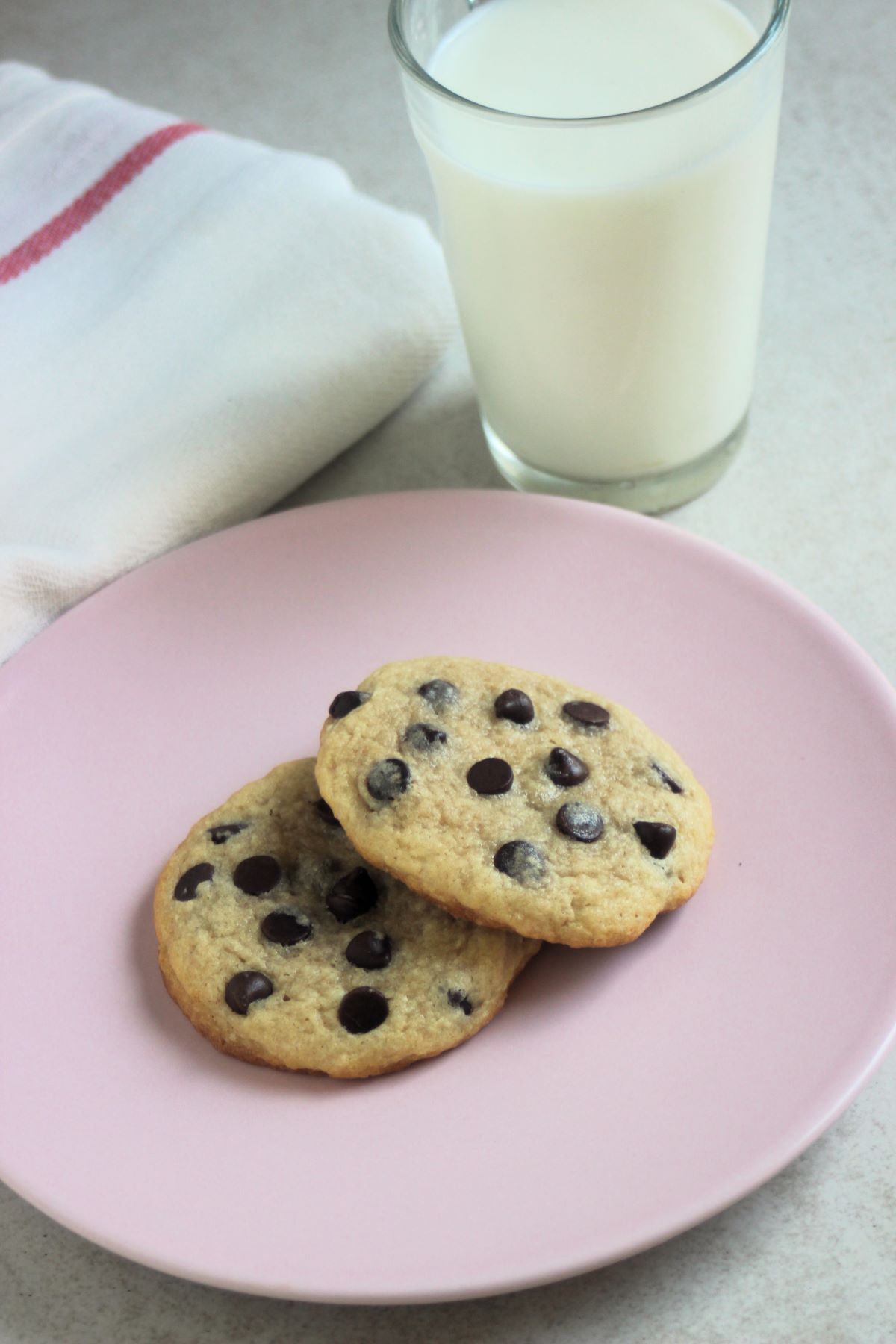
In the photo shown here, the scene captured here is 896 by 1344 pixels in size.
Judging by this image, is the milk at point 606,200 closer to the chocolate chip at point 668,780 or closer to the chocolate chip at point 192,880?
the chocolate chip at point 668,780

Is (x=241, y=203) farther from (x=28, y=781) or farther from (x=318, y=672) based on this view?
(x=28, y=781)

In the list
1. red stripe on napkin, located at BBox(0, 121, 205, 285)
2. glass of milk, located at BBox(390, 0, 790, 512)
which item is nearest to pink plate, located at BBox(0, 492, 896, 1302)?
glass of milk, located at BBox(390, 0, 790, 512)

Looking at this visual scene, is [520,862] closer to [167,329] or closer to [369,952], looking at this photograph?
[369,952]

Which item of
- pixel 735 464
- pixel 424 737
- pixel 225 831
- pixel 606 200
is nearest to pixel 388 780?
pixel 424 737

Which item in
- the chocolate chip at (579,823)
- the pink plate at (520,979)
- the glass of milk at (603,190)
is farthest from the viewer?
the glass of milk at (603,190)

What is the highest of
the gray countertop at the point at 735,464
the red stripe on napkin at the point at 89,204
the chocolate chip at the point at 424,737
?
the red stripe on napkin at the point at 89,204

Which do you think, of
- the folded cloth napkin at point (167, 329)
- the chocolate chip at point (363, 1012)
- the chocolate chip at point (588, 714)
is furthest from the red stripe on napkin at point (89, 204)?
the chocolate chip at point (363, 1012)
